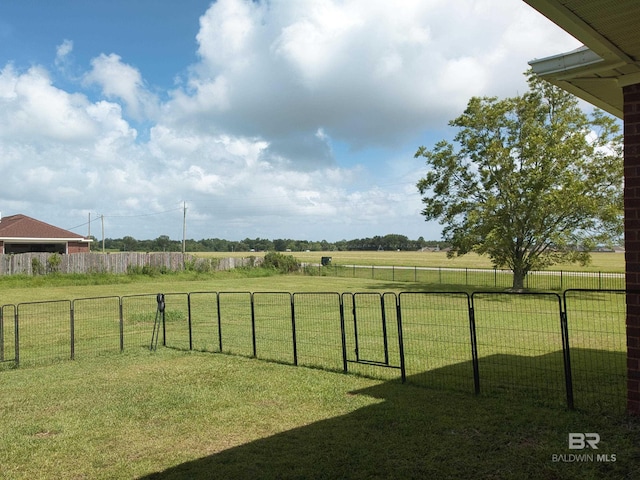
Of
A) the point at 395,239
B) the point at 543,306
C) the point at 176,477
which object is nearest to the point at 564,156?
the point at 543,306

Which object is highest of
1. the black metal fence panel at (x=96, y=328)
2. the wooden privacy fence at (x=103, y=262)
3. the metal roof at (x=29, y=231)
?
the metal roof at (x=29, y=231)

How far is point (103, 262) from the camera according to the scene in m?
34.5

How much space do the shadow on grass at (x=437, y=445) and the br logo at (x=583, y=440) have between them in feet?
0.21

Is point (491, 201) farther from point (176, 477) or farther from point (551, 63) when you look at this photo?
point (176, 477)

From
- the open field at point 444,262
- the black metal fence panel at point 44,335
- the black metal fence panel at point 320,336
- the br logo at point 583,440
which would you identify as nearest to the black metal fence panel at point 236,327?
the black metal fence panel at point 320,336

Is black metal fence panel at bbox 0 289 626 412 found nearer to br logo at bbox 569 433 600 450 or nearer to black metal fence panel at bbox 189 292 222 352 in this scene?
black metal fence panel at bbox 189 292 222 352

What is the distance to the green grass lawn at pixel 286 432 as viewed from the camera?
13.9 feet

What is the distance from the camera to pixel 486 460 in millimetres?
4312

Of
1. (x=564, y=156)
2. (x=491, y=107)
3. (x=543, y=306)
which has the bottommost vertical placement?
(x=543, y=306)

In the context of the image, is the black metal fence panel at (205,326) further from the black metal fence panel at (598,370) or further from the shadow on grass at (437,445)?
the black metal fence panel at (598,370)

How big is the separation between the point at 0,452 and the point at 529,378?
6.60 m

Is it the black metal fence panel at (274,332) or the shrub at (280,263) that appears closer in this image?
the black metal fence panel at (274,332)

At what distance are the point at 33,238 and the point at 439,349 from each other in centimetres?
4079

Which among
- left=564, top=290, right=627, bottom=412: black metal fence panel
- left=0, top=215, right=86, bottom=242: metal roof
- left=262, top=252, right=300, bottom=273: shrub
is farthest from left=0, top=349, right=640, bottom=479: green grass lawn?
left=0, top=215, right=86, bottom=242: metal roof
